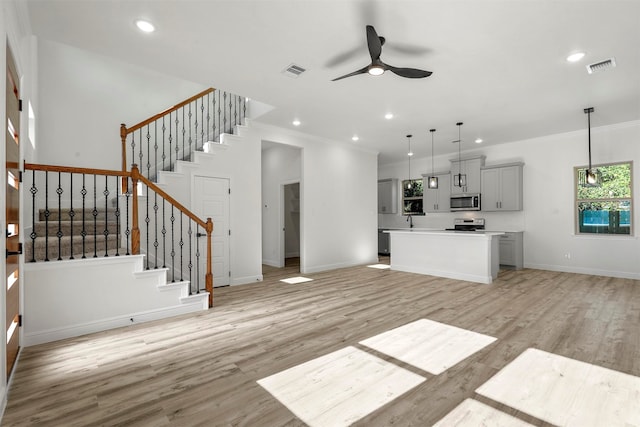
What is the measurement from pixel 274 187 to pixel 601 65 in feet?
21.4

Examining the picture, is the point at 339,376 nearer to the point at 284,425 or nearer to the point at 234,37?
the point at 284,425

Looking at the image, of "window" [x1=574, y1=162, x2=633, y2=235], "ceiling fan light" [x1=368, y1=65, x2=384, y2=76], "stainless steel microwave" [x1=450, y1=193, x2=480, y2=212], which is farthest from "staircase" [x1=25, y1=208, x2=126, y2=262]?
"window" [x1=574, y1=162, x2=633, y2=235]

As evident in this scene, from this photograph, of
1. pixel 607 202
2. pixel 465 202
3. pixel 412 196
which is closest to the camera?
pixel 607 202

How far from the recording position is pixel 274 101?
4980 mm

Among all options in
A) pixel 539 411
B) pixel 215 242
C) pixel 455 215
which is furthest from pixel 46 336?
pixel 455 215

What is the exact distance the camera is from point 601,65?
374cm

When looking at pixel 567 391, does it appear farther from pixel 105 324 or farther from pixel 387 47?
pixel 105 324

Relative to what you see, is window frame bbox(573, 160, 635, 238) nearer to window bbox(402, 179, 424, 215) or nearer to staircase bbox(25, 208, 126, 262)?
window bbox(402, 179, 424, 215)

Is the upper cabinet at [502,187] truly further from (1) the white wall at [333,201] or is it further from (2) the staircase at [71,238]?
(2) the staircase at [71,238]

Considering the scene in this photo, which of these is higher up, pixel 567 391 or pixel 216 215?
pixel 216 215

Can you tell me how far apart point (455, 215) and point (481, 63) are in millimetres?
5709

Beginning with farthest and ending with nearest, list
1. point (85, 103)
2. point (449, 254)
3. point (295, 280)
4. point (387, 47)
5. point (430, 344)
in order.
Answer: point (449, 254) < point (295, 280) < point (85, 103) < point (387, 47) < point (430, 344)

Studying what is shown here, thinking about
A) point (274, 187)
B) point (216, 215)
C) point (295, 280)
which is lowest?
point (295, 280)

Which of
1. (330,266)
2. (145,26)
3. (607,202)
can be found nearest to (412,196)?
(330,266)
